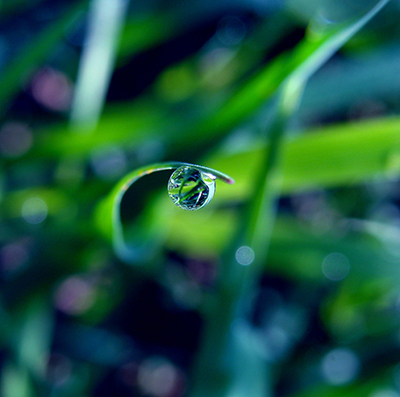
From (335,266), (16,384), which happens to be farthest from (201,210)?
(16,384)

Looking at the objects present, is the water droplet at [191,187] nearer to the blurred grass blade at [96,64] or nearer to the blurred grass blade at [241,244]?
the blurred grass blade at [241,244]

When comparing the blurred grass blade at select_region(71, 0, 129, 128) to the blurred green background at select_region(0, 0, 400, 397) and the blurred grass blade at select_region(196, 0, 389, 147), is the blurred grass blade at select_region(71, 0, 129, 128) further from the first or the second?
the blurred grass blade at select_region(196, 0, 389, 147)

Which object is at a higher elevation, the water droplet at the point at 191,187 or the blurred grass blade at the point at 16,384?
the water droplet at the point at 191,187

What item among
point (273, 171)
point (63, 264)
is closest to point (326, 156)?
point (273, 171)

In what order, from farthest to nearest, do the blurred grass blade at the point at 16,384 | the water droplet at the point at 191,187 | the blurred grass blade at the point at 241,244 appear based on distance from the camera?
the blurred grass blade at the point at 16,384, the blurred grass blade at the point at 241,244, the water droplet at the point at 191,187

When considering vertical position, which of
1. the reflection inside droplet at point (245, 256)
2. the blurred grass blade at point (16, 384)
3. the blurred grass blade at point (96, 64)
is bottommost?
the blurred grass blade at point (16, 384)

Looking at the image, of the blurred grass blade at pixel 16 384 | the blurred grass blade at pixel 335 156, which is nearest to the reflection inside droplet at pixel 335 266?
the blurred grass blade at pixel 335 156

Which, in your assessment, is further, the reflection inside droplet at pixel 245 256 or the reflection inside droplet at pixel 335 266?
the reflection inside droplet at pixel 335 266
